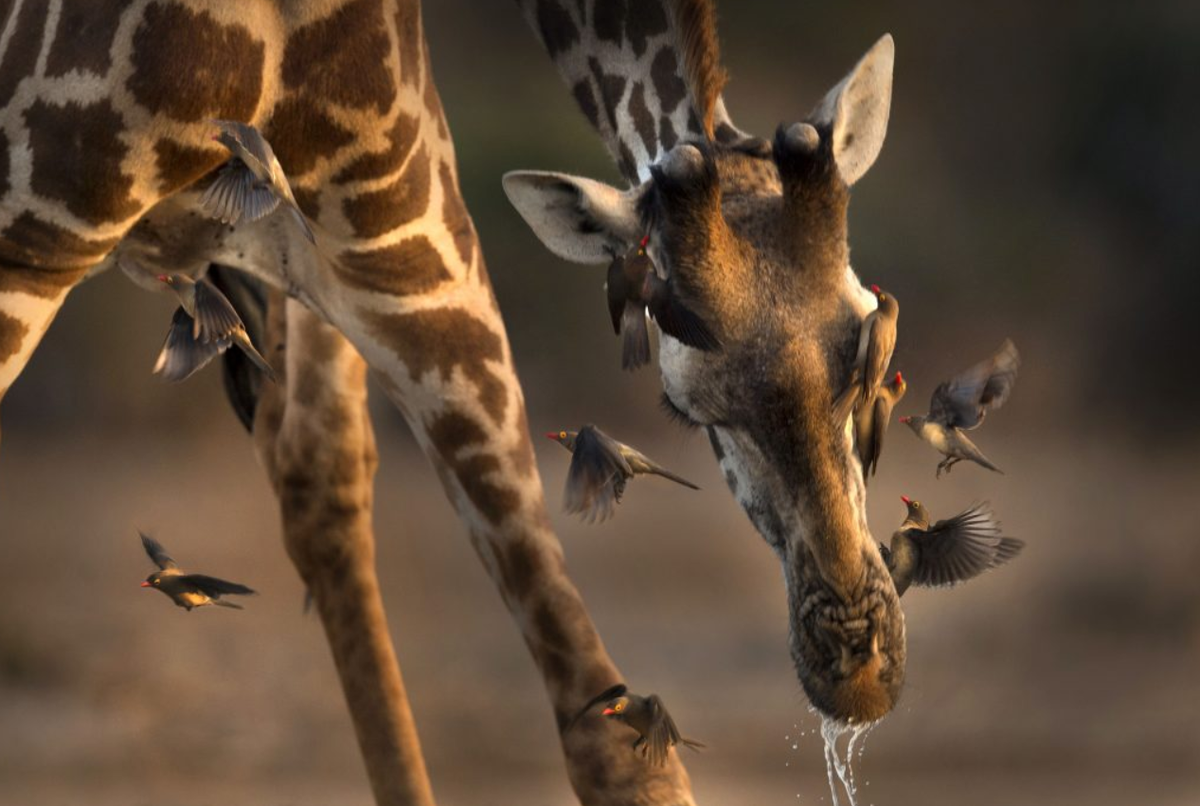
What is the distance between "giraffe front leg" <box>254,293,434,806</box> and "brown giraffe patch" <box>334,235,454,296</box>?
1.16 feet

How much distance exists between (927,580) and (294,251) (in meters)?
0.65

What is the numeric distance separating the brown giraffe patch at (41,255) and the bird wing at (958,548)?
2.42 feet

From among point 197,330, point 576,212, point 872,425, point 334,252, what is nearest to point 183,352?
point 197,330

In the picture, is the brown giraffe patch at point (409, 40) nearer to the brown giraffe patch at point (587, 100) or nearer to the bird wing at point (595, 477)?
the brown giraffe patch at point (587, 100)

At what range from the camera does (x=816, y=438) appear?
144cm

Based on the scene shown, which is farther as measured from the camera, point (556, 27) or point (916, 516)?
point (556, 27)

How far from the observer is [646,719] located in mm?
1685

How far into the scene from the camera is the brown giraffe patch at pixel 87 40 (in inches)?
59.0

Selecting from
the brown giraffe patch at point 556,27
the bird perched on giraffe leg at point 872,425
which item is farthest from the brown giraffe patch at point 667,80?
the bird perched on giraffe leg at point 872,425

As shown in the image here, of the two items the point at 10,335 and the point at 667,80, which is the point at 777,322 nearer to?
the point at 667,80

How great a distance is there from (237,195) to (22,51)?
210 millimetres

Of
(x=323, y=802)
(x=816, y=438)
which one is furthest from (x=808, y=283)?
(x=323, y=802)

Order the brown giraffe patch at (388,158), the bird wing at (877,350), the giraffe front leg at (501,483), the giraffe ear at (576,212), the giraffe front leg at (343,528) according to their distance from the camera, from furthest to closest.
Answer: the giraffe front leg at (343,528) < the giraffe front leg at (501,483) < the brown giraffe patch at (388,158) < the giraffe ear at (576,212) < the bird wing at (877,350)

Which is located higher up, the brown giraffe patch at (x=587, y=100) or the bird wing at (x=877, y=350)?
the brown giraffe patch at (x=587, y=100)
